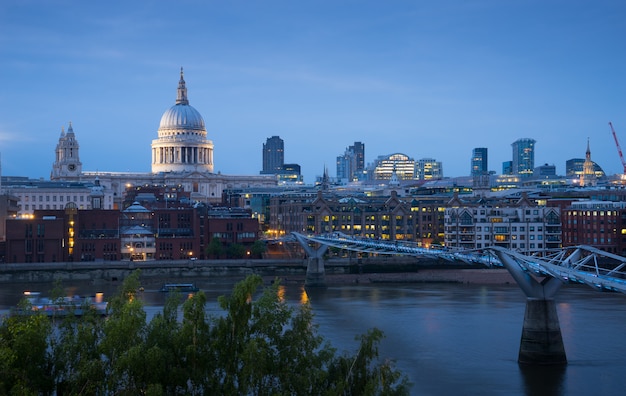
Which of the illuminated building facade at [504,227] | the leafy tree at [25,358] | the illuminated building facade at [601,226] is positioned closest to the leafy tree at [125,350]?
the leafy tree at [25,358]

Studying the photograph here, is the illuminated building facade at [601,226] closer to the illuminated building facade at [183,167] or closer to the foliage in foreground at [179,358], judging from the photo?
the foliage in foreground at [179,358]

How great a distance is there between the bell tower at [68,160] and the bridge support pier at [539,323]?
91567 mm

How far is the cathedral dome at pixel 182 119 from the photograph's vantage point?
431ft

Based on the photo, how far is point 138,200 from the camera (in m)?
82.9

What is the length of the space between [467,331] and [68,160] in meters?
86.9

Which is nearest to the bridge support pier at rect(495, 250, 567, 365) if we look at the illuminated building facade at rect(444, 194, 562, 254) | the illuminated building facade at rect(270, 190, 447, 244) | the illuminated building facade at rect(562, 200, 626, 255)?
the illuminated building facade at rect(562, 200, 626, 255)

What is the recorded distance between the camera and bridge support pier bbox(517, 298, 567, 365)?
2800 cm

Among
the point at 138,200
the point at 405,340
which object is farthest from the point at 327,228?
the point at 405,340

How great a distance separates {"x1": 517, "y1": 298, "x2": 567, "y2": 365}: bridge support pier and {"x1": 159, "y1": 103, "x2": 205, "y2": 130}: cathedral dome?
10640cm

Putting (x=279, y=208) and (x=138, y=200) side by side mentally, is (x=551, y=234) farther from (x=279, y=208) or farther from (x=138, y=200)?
(x=138, y=200)

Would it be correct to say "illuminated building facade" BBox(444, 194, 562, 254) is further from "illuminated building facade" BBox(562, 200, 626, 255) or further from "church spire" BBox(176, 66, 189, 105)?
"church spire" BBox(176, 66, 189, 105)

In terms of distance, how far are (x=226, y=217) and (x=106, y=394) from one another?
51137 mm

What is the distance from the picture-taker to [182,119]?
131375 millimetres

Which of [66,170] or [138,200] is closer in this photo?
[138,200]
